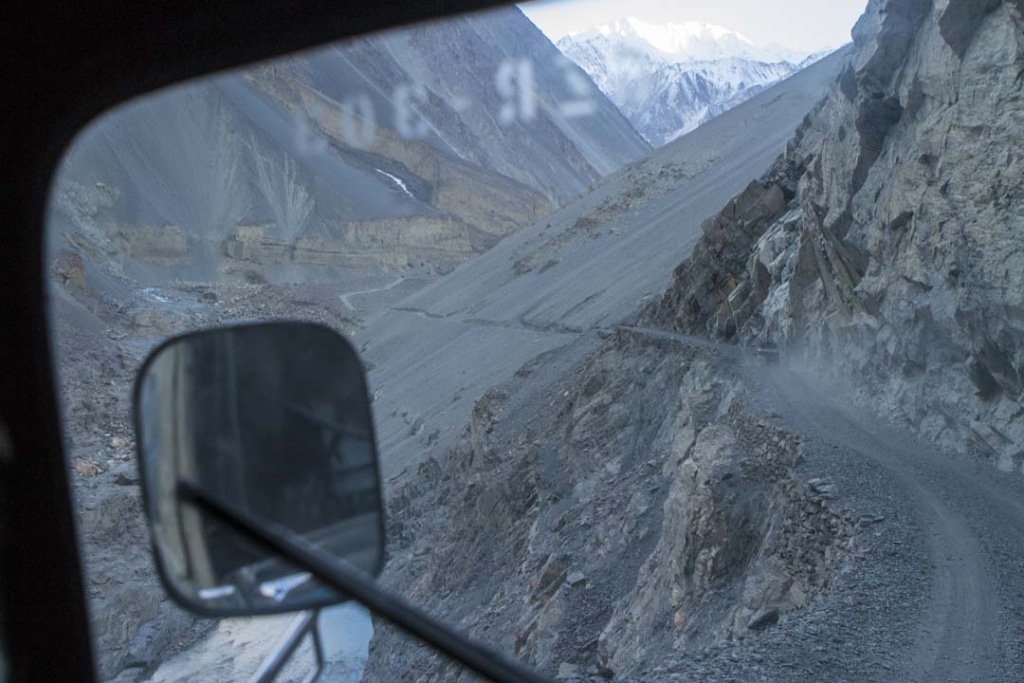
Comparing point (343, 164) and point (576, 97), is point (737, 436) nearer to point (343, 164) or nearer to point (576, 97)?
point (343, 164)

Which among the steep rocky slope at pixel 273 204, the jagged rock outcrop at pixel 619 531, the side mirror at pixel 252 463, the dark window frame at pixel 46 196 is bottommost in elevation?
the jagged rock outcrop at pixel 619 531

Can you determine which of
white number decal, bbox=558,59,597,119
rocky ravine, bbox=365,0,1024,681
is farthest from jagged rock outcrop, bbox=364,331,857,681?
white number decal, bbox=558,59,597,119

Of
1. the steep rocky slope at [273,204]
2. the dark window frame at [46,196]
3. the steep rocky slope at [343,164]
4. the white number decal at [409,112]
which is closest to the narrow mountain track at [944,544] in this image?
the steep rocky slope at [273,204]

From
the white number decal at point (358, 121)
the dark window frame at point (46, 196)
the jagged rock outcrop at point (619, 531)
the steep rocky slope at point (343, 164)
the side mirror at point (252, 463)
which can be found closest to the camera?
the side mirror at point (252, 463)

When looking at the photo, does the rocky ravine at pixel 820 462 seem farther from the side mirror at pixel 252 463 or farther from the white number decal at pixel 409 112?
the white number decal at pixel 409 112

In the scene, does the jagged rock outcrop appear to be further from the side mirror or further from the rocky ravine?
the side mirror

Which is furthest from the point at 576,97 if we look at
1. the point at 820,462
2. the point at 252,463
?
the point at 252,463

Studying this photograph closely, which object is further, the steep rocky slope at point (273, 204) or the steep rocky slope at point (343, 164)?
the steep rocky slope at point (343, 164)
